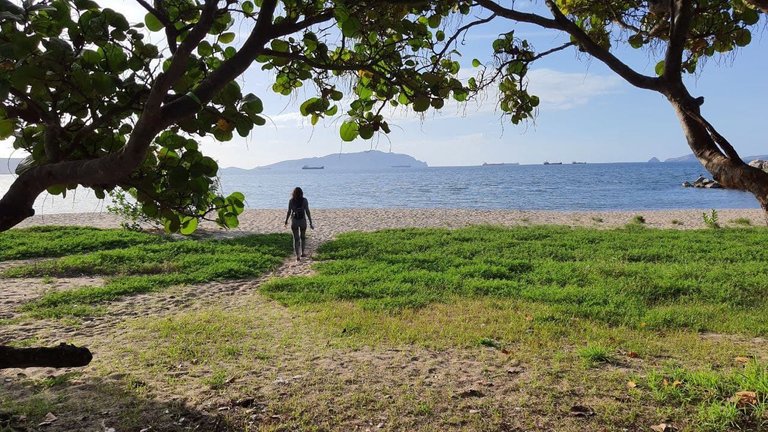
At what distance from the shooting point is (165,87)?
1770mm

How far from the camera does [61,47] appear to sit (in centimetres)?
188

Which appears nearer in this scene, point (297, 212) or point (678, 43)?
point (678, 43)

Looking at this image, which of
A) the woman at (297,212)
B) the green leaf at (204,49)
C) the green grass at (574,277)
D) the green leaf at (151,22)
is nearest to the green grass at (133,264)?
the woman at (297,212)

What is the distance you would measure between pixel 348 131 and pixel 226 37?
2.55 ft

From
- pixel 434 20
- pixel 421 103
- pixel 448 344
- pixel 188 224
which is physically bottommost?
pixel 448 344

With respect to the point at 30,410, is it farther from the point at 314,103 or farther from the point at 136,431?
the point at 314,103

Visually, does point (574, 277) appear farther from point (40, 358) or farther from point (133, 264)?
point (133, 264)

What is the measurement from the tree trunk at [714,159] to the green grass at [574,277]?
192 inches

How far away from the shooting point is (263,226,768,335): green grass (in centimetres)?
750

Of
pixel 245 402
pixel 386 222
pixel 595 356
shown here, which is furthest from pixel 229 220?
pixel 386 222

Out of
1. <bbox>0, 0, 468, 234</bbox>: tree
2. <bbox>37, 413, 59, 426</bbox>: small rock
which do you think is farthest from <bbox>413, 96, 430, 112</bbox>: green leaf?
<bbox>37, 413, 59, 426</bbox>: small rock

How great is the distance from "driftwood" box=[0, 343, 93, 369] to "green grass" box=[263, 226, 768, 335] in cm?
533

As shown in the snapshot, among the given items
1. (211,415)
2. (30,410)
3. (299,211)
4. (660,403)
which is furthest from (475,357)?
(299,211)

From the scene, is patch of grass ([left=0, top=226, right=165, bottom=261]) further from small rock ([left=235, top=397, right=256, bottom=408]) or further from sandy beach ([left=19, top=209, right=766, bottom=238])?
small rock ([left=235, top=397, right=256, bottom=408])
